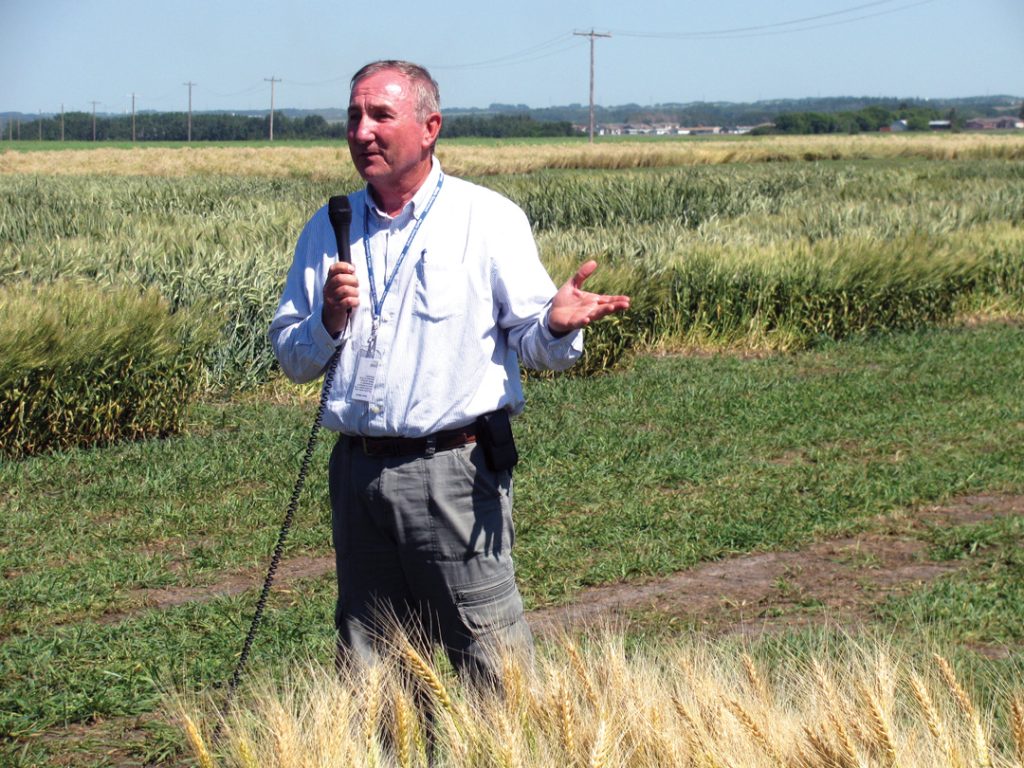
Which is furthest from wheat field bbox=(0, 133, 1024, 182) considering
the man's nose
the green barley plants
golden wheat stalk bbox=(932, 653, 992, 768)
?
golden wheat stalk bbox=(932, 653, 992, 768)

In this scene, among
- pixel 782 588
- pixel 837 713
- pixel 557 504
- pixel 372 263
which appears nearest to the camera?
pixel 837 713

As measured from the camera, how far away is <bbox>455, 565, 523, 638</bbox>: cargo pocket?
10.6ft

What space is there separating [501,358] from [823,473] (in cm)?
491

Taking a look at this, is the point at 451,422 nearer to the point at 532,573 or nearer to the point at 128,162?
the point at 532,573

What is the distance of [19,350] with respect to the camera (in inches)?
322

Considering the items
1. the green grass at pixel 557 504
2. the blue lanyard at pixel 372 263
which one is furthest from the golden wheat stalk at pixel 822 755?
the green grass at pixel 557 504

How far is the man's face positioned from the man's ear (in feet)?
0.12

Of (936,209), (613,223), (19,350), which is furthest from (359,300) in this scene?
(613,223)

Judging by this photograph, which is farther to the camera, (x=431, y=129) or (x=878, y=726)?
(x=431, y=129)

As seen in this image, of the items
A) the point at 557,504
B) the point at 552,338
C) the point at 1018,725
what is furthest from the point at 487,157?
the point at 1018,725

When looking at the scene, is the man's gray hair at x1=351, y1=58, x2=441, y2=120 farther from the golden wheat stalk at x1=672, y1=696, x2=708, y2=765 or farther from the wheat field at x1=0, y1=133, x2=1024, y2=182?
the wheat field at x1=0, y1=133, x2=1024, y2=182

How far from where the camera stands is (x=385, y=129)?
3.11 meters

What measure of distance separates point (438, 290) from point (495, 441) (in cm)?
41

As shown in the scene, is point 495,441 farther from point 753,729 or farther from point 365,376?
point 753,729
